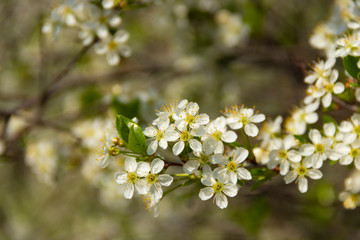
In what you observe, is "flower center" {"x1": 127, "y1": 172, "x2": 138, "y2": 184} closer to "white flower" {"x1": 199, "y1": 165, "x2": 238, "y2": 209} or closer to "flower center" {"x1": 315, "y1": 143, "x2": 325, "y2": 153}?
"white flower" {"x1": 199, "y1": 165, "x2": 238, "y2": 209}

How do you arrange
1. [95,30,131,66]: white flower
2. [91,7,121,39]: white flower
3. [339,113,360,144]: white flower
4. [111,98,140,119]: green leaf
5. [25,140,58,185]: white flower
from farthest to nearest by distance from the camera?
1. [25,140,58,185]: white flower
2. [111,98,140,119]: green leaf
3. [95,30,131,66]: white flower
4. [91,7,121,39]: white flower
5. [339,113,360,144]: white flower

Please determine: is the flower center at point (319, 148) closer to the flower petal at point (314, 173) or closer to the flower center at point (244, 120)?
the flower petal at point (314, 173)

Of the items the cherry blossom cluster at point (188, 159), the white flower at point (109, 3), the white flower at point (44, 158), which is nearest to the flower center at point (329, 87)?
the cherry blossom cluster at point (188, 159)

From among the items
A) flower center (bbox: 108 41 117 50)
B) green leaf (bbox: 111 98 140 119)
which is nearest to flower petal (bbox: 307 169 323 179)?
green leaf (bbox: 111 98 140 119)

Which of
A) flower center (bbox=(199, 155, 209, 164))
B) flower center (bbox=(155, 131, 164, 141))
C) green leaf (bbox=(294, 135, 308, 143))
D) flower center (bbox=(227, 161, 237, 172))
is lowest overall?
green leaf (bbox=(294, 135, 308, 143))

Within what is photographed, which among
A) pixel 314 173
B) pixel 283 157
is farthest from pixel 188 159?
pixel 314 173

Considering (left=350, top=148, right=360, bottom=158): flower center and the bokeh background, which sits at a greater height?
(left=350, top=148, right=360, bottom=158): flower center

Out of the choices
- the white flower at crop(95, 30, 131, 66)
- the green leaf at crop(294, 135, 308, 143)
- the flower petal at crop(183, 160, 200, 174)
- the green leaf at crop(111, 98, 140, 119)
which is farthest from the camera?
the green leaf at crop(111, 98, 140, 119)
